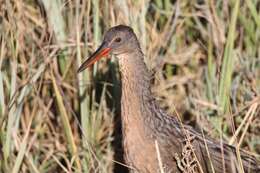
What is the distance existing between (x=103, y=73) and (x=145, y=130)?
0.91 m

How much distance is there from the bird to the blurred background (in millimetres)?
265

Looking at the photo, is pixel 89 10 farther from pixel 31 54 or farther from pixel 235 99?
pixel 235 99

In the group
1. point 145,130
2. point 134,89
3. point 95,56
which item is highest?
point 95,56

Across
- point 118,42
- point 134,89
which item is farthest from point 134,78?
point 118,42

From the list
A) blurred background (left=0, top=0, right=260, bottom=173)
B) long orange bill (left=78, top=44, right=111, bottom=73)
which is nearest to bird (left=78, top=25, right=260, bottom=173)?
long orange bill (left=78, top=44, right=111, bottom=73)

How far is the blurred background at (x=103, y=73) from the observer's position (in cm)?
488

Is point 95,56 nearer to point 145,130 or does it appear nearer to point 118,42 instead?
point 118,42

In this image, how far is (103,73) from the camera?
5.24m

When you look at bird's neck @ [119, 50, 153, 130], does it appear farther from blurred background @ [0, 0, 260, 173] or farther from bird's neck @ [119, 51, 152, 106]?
blurred background @ [0, 0, 260, 173]

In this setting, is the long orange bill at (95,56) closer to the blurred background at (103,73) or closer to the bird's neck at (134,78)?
the bird's neck at (134,78)

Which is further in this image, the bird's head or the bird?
the bird's head

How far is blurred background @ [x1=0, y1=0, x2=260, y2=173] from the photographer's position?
4879mm

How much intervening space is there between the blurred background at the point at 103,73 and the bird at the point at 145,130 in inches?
10.4

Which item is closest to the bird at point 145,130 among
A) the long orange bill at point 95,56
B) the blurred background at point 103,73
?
the long orange bill at point 95,56
